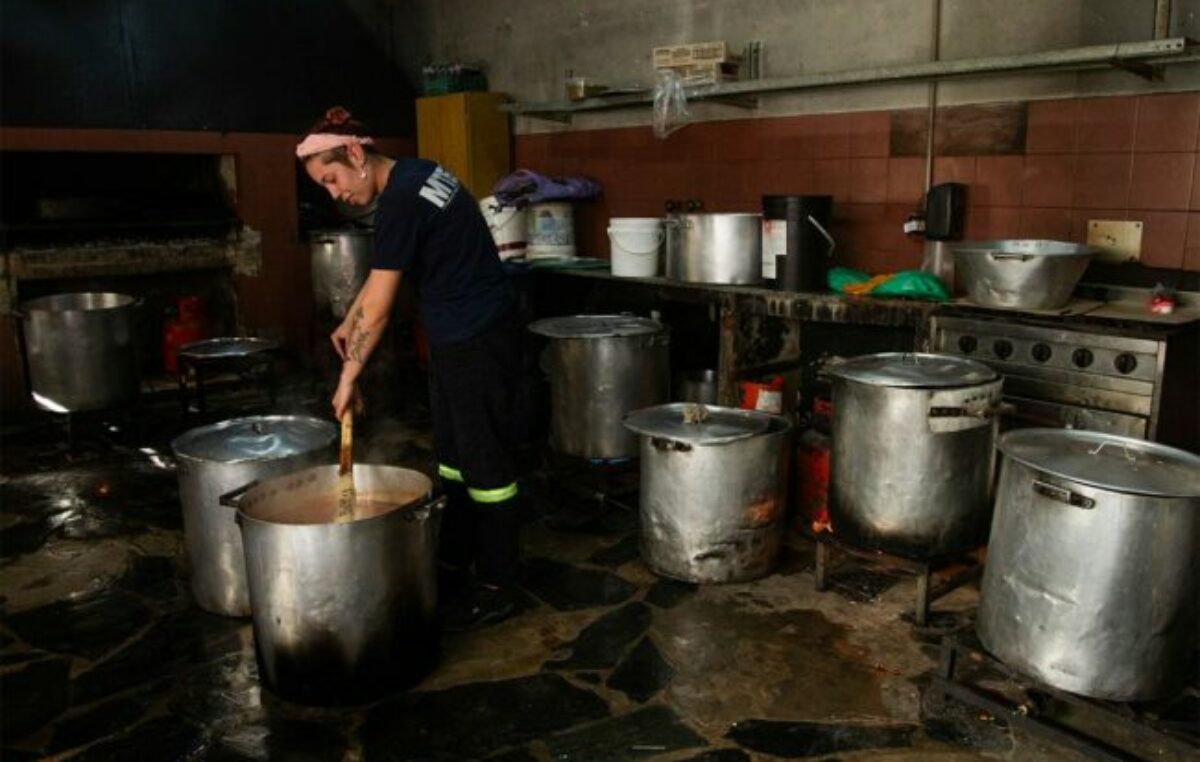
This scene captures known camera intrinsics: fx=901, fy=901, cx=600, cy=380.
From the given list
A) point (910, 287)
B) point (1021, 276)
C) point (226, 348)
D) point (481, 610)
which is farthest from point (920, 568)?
point (226, 348)

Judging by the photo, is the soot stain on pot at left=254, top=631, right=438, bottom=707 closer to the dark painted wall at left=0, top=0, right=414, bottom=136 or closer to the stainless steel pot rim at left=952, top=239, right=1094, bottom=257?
the stainless steel pot rim at left=952, top=239, right=1094, bottom=257

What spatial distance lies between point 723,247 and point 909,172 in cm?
116

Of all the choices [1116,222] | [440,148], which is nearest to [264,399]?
[440,148]

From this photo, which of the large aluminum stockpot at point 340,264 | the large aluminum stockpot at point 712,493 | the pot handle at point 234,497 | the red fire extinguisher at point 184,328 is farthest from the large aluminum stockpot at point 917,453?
the red fire extinguisher at point 184,328

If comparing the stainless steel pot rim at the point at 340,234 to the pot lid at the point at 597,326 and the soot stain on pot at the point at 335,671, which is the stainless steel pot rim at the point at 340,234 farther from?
the soot stain on pot at the point at 335,671

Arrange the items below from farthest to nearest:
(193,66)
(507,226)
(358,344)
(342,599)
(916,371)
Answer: (193,66) → (507,226) → (916,371) → (358,344) → (342,599)

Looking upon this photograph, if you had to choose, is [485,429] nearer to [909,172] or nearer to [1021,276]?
[1021,276]

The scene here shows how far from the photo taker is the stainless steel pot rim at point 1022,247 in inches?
164

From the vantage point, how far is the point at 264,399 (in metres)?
7.62

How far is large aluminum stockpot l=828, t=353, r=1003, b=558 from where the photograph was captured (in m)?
3.58

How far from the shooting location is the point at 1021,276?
4.05m

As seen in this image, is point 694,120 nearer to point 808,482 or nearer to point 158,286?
point 808,482

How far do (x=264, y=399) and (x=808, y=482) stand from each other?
4.90 meters

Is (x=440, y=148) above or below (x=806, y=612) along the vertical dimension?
above
